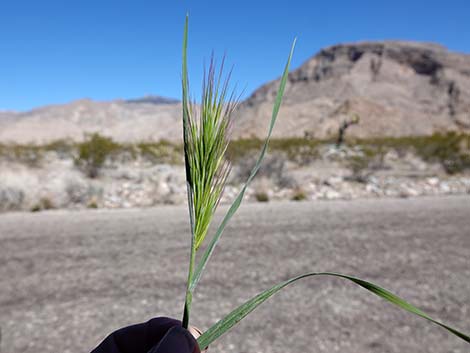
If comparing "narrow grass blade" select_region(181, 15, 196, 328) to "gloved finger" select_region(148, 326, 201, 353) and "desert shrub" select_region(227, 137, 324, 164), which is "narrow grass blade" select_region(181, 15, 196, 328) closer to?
"gloved finger" select_region(148, 326, 201, 353)

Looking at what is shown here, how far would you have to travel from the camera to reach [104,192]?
1152cm

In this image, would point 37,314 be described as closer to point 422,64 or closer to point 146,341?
point 146,341

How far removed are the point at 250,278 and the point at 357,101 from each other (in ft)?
183

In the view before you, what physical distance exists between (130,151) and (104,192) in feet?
26.7

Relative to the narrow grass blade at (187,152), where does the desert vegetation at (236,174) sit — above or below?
below

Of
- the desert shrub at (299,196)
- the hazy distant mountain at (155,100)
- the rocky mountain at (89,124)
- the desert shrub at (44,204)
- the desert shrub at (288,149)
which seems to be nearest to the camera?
the desert shrub at (44,204)

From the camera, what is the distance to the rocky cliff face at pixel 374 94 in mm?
54688

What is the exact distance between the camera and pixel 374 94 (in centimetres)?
6531

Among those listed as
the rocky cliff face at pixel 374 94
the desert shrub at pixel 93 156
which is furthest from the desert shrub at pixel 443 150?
the rocky cliff face at pixel 374 94

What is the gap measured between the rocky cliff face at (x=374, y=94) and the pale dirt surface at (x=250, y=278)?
40289mm

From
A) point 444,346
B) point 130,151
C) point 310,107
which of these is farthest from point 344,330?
point 310,107

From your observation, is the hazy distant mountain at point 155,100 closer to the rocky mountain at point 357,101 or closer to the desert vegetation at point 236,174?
the rocky mountain at point 357,101

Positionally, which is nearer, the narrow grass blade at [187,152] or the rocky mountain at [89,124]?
the narrow grass blade at [187,152]

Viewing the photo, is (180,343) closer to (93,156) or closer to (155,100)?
(93,156)
